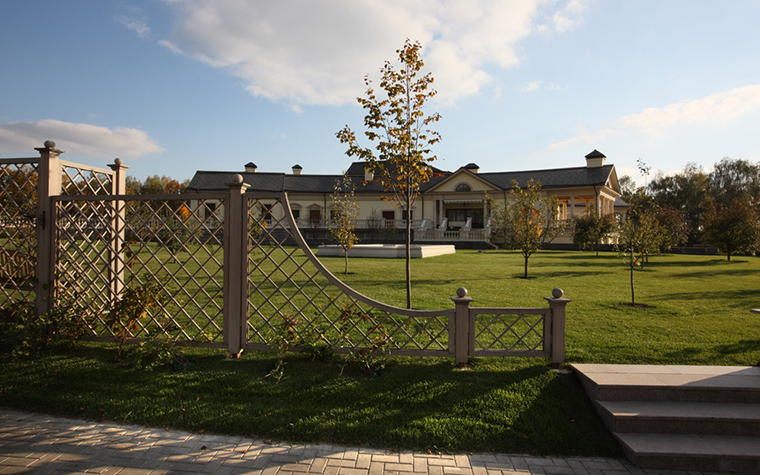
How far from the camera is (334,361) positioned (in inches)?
178

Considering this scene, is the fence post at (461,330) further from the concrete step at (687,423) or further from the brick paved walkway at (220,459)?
the concrete step at (687,423)

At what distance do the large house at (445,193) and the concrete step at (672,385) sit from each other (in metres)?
24.7

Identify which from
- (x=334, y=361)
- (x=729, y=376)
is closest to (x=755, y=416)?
(x=729, y=376)

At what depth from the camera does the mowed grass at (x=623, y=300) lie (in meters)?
5.16

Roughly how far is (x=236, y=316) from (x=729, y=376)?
5.32 metres

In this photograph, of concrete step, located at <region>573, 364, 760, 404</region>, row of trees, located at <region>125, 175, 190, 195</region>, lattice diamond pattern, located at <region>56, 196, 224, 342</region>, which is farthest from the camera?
row of trees, located at <region>125, 175, 190, 195</region>

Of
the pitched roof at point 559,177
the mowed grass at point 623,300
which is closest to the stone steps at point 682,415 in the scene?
the mowed grass at point 623,300

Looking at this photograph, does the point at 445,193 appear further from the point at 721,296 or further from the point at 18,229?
the point at 18,229

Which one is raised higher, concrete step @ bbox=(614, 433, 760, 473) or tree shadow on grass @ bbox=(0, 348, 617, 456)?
tree shadow on grass @ bbox=(0, 348, 617, 456)

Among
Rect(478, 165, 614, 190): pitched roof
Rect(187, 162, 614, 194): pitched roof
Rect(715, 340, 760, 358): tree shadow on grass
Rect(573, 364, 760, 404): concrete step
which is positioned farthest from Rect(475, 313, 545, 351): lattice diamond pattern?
Rect(478, 165, 614, 190): pitched roof

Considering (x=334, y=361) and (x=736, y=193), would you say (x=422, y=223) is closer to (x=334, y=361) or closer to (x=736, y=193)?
(x=334, y=361)

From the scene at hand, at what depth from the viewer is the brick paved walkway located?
10.1ft

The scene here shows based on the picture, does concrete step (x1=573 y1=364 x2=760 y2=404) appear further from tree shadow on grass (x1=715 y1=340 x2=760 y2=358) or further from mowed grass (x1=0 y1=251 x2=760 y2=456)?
tree shadow on grass (x1=715 y1=340 x2=760 y2=358)

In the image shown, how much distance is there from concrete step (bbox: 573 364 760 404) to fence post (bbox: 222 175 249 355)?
12.3 feet
